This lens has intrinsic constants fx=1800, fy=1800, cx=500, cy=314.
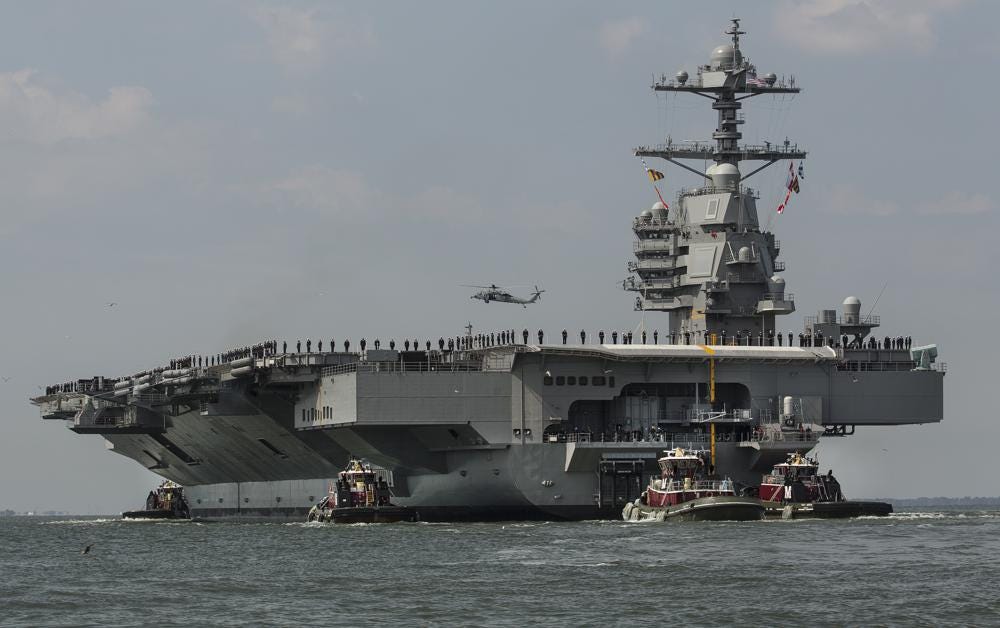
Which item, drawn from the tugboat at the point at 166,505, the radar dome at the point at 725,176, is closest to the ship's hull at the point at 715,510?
the radar dome at the point at 725,176

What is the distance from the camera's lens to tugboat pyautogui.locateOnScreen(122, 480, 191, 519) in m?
75.2

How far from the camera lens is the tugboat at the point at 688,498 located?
51.5m

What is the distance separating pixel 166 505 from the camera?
7594 cm

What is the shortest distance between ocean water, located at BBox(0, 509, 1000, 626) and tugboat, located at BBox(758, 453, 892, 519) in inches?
73.3

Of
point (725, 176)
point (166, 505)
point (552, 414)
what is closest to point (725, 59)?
point (725, 176)

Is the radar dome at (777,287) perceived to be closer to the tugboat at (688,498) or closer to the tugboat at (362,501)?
the tugboat at (688,498)

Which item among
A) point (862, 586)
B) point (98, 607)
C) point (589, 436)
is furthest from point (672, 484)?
point (98, 607)

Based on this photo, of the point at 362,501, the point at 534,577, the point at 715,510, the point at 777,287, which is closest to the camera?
the point at 534,577

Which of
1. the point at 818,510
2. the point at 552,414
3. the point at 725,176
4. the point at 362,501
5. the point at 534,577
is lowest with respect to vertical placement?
the point at 534,577

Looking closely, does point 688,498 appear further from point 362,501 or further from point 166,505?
point 166,505

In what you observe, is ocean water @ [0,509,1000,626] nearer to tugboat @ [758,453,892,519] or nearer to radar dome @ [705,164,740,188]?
tugboat @ [758,453,892,519]

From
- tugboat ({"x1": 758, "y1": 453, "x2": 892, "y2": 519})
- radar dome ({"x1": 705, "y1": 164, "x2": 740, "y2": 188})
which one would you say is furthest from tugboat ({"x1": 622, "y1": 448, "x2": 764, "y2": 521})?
radar dome ({"x1": 705, "y1": 164, "x2": 740, "y2": 188})

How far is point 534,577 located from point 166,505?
140 ft

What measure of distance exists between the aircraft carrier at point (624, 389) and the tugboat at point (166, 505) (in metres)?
8.74
